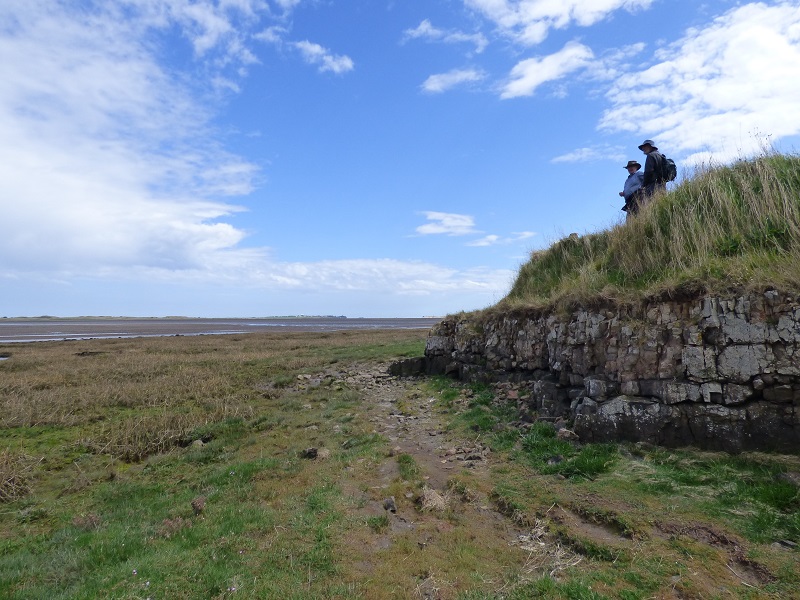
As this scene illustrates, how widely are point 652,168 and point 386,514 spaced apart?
38.6 feet

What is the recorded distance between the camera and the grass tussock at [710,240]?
8203 mm

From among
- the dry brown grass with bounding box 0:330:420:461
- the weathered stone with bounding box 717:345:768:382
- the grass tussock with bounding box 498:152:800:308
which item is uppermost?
the grass tussock with bounding box 498:152:800:308

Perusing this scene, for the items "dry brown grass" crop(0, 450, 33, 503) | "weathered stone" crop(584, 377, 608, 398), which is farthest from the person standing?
"dry brown grass" crop(0, 450, 33, 503)

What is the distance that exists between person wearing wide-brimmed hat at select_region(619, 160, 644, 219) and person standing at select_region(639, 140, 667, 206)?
347mm

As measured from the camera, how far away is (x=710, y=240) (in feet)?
30.9

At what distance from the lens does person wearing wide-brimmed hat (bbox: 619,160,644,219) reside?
13219 millimetres

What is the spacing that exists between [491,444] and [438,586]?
515 cm

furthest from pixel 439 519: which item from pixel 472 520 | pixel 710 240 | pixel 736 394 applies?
pixel 710 240

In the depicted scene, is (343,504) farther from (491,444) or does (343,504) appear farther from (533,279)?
(533,279)

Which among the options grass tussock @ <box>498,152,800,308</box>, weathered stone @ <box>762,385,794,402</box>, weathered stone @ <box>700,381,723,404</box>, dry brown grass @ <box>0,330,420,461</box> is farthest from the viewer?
dry brown grass @ <box>0,330,420,461</box>

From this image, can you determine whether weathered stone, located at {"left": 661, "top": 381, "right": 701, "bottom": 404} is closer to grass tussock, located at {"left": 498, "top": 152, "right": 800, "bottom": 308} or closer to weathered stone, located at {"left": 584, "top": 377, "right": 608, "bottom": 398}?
weathered stone, located at {"left": 584, "top": 377, "right": 608, "bottom": 398}

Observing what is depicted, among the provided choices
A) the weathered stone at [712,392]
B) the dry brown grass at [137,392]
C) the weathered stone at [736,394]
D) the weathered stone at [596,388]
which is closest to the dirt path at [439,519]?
the weathered stone at [596,388]

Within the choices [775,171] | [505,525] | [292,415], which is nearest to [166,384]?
[292,415]

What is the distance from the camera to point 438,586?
5.08 meters
